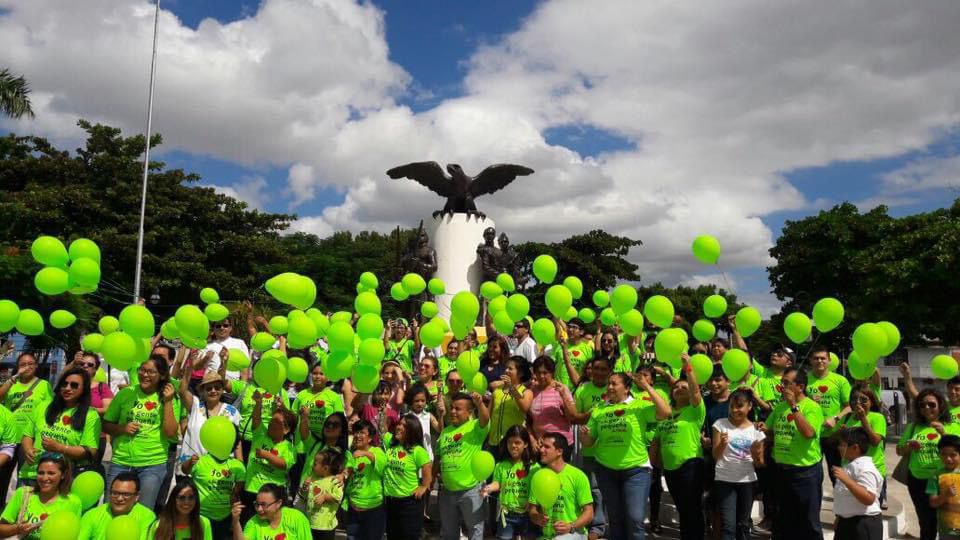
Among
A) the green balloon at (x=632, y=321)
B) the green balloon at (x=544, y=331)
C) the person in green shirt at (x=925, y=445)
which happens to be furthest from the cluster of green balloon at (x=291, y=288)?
the person in green shirt at (x=925, y=445)

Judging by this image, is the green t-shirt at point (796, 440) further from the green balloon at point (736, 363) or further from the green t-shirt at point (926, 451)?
the green t-shirt at point (926, 451)

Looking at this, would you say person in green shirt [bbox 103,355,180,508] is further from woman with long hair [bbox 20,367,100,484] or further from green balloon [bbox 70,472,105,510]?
green balloon [bbox 70,472,105,510]

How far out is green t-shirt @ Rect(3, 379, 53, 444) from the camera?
4773 mm

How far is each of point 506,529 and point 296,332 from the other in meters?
1.86

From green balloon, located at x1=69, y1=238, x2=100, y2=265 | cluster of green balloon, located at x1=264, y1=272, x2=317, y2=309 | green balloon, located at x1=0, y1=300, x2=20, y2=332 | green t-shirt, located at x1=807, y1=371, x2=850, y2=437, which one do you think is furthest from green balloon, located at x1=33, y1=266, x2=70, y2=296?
green t-shirt, located at x1=807, y1=371, x2=850, y2=437

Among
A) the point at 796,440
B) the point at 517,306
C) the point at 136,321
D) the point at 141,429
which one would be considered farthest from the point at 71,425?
the point at 796,440

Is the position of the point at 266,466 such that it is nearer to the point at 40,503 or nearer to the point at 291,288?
the point at 291,288

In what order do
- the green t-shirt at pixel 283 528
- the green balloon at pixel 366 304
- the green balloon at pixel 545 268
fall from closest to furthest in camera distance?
1. the green t-shirt at pixel 283 528
2. the green balloon at pixel 366 304
3. the green balloon at pixel 545 268

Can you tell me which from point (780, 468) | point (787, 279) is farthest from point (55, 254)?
point (787, 279)

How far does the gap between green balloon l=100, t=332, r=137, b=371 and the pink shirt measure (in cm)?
270

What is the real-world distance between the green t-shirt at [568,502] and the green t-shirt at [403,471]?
0.94 metres

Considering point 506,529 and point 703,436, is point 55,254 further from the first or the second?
point 703,436

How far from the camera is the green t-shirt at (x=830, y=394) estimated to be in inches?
205

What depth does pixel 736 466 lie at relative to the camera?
463cm
